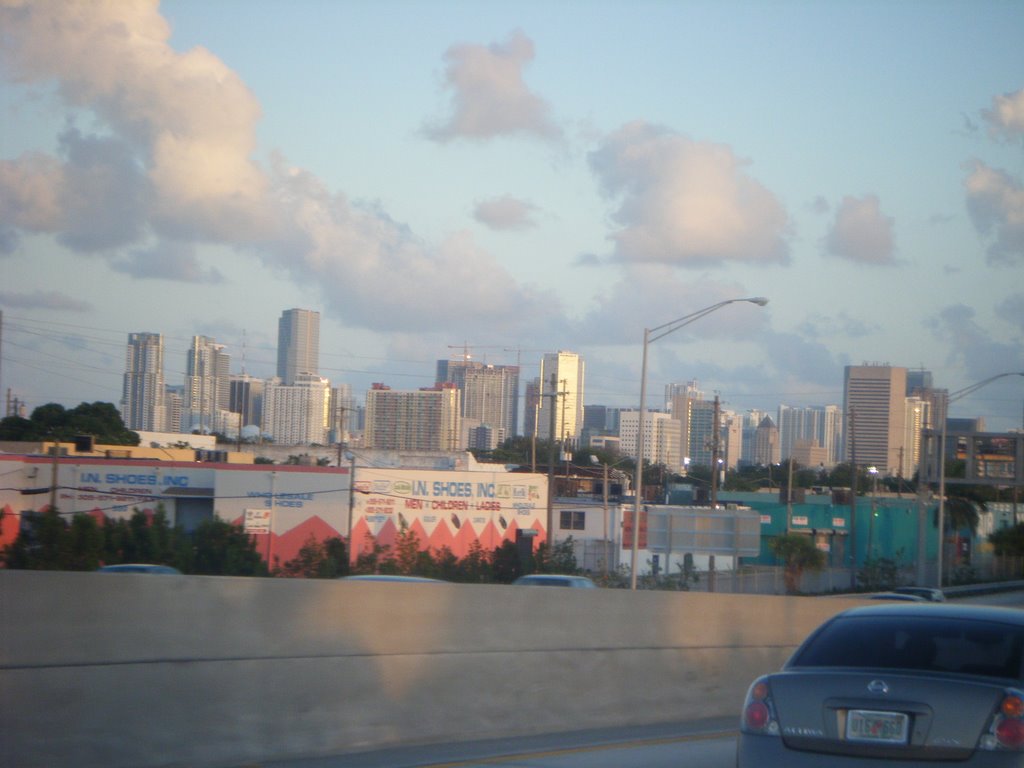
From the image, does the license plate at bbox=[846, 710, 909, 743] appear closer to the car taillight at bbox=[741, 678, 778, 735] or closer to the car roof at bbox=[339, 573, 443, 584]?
the car taillight at bbox=[741, 678, 778, 735]

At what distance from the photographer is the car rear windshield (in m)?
7.03

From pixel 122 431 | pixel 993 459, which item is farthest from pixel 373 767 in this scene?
pixel 122 431

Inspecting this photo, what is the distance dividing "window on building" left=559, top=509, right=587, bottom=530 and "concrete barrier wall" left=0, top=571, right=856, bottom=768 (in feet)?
189

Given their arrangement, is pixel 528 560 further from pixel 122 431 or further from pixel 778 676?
pixel 122 431

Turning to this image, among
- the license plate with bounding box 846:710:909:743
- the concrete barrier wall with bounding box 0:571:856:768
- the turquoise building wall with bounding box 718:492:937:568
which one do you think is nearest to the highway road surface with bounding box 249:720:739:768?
the concrete barrier wall with bounding box 0:571:856:768

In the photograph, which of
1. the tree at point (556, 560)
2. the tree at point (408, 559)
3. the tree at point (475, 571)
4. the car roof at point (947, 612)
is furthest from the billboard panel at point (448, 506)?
the car roof at point (947, 612)

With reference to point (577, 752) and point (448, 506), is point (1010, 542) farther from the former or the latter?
point (577, 752)

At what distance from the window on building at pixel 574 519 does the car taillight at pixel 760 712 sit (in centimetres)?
6440

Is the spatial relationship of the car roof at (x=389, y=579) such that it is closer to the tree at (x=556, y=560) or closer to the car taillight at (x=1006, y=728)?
the car taillight at (x=1006, y=728)

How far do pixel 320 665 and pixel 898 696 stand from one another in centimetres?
492

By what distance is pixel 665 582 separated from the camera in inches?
1757

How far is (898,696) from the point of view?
6613 millimetres

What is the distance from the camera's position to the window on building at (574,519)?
71312mm

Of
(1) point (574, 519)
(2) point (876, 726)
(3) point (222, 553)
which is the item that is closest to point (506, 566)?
(3) point (222, 553)
